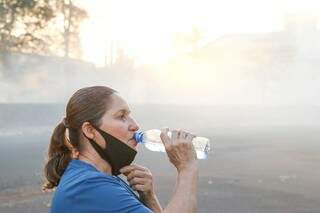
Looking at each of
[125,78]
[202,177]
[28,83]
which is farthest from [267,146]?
[125,78]

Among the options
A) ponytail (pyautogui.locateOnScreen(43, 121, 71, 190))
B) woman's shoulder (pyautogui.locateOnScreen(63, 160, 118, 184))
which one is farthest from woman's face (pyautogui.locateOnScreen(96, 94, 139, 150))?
ponytail (pyautogui.locateOnScreen(43, 121, 71, 190))

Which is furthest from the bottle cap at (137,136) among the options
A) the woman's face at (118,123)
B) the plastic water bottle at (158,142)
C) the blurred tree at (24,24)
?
the blurred tree at (24,24)

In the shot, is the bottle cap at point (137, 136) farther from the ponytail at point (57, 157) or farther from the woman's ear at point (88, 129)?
the ponytail at point (57, 157)

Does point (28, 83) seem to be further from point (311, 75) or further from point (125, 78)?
point (311, 75)

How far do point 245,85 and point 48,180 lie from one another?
67.3 meters

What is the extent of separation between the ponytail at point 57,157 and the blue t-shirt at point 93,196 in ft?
0.94

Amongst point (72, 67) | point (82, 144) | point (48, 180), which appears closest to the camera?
point (82, 144)

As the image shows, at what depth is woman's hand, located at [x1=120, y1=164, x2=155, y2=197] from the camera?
2191 millimetres

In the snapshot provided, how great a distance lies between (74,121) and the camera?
6.75 feet

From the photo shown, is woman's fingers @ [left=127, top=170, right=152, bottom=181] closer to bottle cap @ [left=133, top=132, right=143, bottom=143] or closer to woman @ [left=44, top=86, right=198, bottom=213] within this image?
woman @ [left=44, top=86, right=198, bottom=213]

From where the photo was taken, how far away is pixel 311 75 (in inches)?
2798

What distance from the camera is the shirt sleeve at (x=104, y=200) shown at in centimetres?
182

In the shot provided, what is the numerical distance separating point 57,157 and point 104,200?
48cm

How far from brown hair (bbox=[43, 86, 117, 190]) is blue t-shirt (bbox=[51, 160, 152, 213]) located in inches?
9.2
